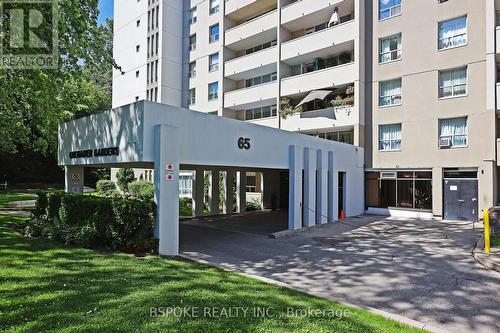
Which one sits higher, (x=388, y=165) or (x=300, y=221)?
(x=388, y=165)

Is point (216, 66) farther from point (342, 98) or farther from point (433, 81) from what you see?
point (433, 81)

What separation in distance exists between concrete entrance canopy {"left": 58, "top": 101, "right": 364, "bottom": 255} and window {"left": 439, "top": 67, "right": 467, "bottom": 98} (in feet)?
23.4

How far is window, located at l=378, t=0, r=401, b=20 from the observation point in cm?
2298

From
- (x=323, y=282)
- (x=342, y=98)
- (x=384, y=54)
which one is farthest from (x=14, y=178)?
(x=323, y=282)

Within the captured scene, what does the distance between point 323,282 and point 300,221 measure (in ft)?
26.9

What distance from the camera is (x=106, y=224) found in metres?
11.0

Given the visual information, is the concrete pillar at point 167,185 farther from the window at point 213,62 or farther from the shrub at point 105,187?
the shrub at point 105,187

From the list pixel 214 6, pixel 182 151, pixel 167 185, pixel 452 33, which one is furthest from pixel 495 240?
pixel 214 6

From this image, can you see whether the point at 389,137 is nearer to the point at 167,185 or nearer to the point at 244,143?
the point at 244,143

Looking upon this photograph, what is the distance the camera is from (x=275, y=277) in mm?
9094

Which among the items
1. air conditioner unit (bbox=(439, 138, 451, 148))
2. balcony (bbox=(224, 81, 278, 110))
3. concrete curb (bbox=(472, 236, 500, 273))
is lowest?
concrete curb (bbox=(472, 236, 500, 273))

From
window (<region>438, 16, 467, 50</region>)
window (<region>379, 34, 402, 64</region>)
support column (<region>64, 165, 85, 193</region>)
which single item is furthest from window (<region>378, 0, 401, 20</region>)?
support column (<region>64, 165, 85, 193</region>)

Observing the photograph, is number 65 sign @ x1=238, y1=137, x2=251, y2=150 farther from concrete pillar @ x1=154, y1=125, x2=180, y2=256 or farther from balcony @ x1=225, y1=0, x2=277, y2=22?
balcony @ x1=225, y1=0, x2=277, y2=22

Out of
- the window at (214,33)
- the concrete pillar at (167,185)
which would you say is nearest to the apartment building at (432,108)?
the window at (214,33)
